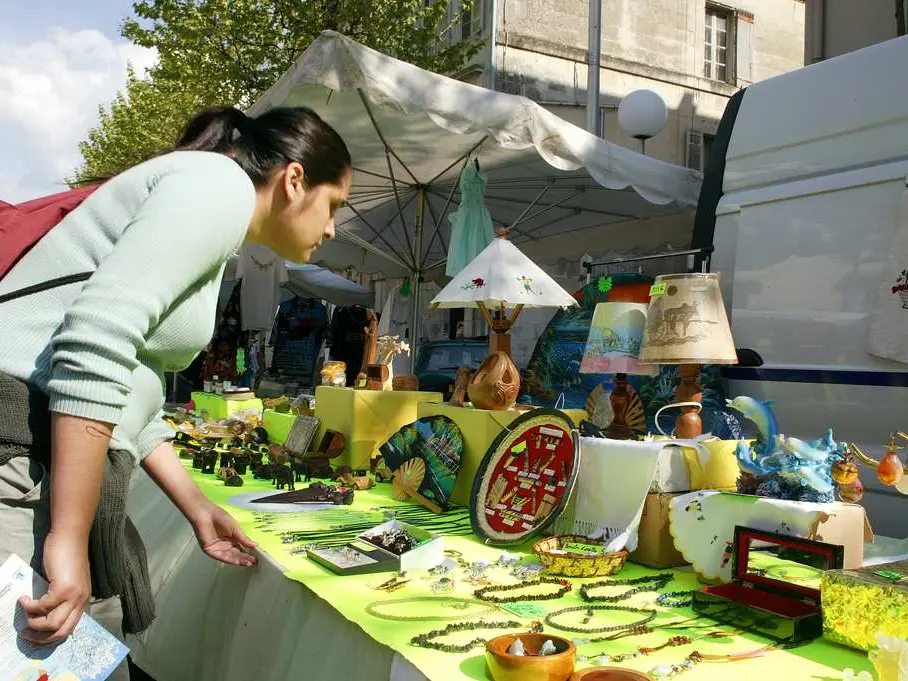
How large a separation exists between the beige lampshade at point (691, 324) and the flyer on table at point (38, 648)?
6.15ft

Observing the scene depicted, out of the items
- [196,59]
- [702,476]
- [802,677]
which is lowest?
[802,677]

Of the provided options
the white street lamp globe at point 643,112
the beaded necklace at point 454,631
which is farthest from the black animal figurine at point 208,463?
the white street lamp globe at point 643,112

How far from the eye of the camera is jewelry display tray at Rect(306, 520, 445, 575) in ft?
6.17

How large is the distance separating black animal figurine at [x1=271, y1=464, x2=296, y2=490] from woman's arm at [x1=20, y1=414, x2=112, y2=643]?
206 centimetres

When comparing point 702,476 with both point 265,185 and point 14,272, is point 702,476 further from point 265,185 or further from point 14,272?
point 14,272

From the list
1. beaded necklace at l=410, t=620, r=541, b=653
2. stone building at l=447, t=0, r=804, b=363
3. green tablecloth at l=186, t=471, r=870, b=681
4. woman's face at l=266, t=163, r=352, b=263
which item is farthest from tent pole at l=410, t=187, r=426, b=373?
stone building at l=447, t=0, r=804, b=363

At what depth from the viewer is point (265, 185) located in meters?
1.19

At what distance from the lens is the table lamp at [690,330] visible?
8.07ft

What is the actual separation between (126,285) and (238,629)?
132cm

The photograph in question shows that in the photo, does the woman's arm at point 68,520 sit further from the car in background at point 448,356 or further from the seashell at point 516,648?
the car in background at point 448,356

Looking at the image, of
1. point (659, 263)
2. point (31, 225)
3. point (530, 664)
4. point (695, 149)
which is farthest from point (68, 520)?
point (695, 149)

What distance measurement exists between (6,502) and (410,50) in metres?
10.2

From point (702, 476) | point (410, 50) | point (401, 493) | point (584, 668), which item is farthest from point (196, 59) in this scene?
point (584, 668)

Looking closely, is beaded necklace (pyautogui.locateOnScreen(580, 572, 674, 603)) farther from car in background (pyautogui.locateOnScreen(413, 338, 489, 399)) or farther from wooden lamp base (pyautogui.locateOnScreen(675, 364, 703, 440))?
car in background (pyautogui.locateOnScreen(413, 338, 489, 399))
